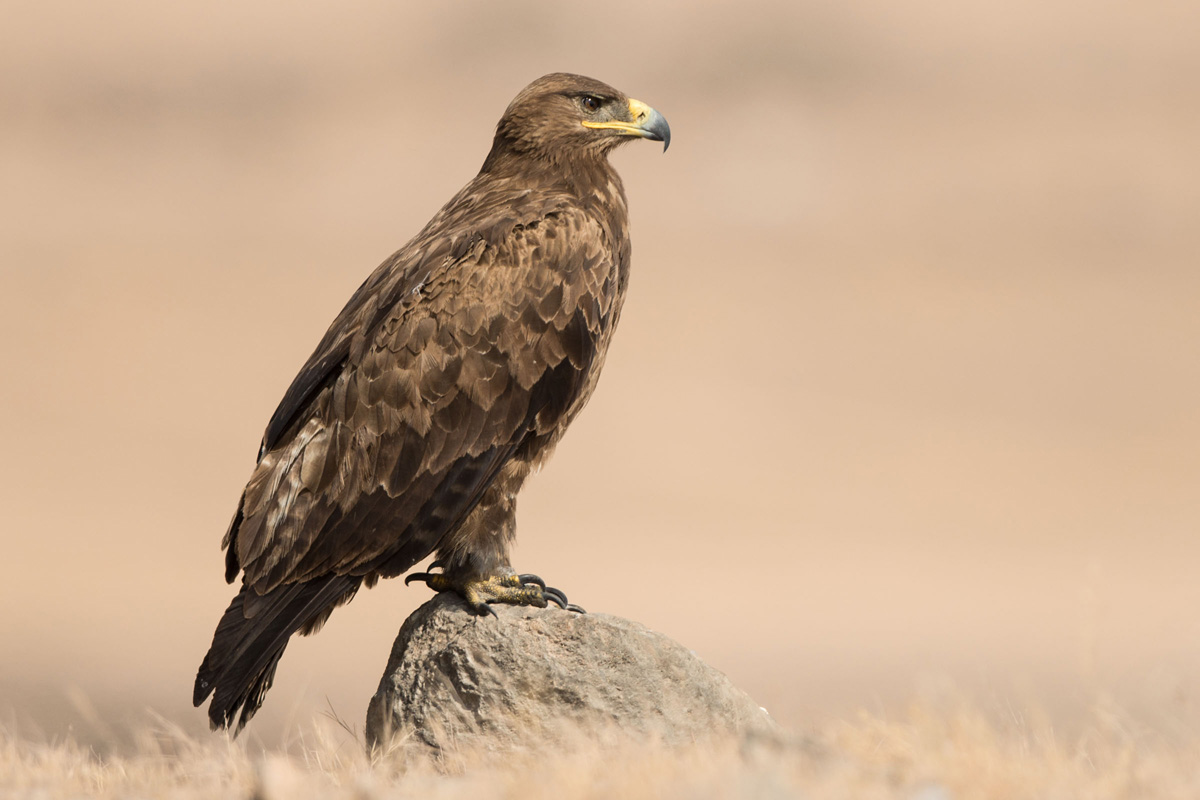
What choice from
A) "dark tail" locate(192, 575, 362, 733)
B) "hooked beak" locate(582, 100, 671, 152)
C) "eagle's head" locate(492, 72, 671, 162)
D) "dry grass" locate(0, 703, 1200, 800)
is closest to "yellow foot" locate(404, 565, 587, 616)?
"dark tail" locate(192, 575, 362, 733)

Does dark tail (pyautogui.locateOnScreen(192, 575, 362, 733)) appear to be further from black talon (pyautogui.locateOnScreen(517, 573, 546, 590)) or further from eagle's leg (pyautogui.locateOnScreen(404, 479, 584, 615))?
black talon (pyautogui.locateOnScreen(517, 573, 546, 590))

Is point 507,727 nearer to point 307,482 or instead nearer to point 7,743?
point 307,482

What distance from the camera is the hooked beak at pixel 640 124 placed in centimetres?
641

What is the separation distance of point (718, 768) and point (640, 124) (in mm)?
3402

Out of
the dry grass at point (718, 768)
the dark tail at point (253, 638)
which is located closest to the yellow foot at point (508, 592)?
the dark tail at point (253, 638)

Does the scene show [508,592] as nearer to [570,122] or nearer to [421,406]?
[421,406]

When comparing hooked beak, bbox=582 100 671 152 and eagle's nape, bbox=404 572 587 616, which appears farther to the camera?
hooked beak, bbox=582 100 671 152

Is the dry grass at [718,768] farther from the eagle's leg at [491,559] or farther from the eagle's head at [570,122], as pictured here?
the eagle's head at [570,122]

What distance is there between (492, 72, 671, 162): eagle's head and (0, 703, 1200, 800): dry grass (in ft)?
8.75

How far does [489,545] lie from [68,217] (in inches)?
1283

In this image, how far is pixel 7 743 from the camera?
19.4ft

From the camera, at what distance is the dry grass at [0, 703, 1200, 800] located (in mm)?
3965

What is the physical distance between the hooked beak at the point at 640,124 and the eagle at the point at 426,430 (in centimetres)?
57

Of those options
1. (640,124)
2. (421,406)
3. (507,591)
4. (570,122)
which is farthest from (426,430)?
(640,124)
